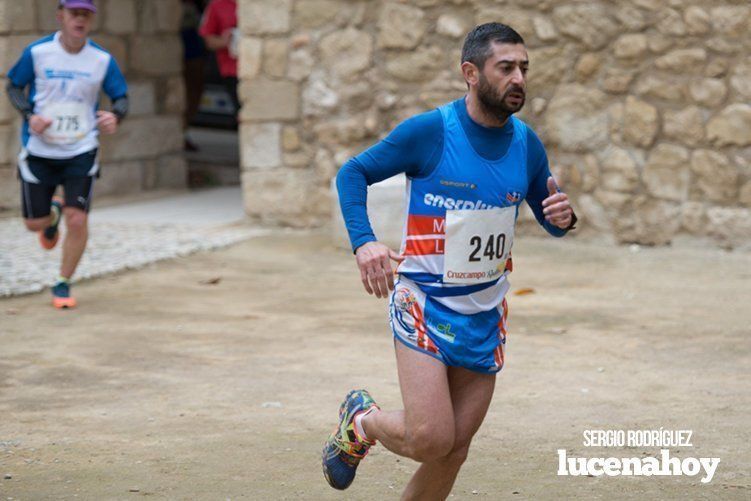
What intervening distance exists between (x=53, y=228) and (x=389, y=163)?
15.4 feet

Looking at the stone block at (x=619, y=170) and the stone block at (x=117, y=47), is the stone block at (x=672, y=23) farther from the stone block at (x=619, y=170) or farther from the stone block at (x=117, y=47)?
the stone block at (x=117, y=47)

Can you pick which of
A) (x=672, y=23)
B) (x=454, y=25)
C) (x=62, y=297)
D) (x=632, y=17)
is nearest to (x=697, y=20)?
(x=672, y=23)

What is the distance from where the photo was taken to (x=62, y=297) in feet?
25.9

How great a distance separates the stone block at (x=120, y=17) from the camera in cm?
1182

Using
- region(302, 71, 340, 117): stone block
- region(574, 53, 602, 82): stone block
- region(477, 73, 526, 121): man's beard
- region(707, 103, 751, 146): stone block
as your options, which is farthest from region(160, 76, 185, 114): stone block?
region(477, 73, 526, 121): man's beard

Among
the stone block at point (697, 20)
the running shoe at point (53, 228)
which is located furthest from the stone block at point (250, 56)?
the stone block at point (697, 20)

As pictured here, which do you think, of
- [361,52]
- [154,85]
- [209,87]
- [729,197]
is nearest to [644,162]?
[729,197]

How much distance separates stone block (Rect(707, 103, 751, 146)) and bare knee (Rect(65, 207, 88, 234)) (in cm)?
429

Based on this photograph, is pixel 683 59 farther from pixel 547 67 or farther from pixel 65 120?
pixel 65 120

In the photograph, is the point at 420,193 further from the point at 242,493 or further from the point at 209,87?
the point at 209,87

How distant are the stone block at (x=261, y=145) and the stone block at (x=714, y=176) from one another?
3.25 m

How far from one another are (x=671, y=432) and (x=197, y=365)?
2.40 m

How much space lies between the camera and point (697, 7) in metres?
9.11

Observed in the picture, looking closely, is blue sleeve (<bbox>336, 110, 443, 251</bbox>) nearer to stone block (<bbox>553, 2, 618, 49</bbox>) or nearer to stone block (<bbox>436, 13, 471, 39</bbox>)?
stone block (<bbox>553, 2, 618, 49</bbox>)
